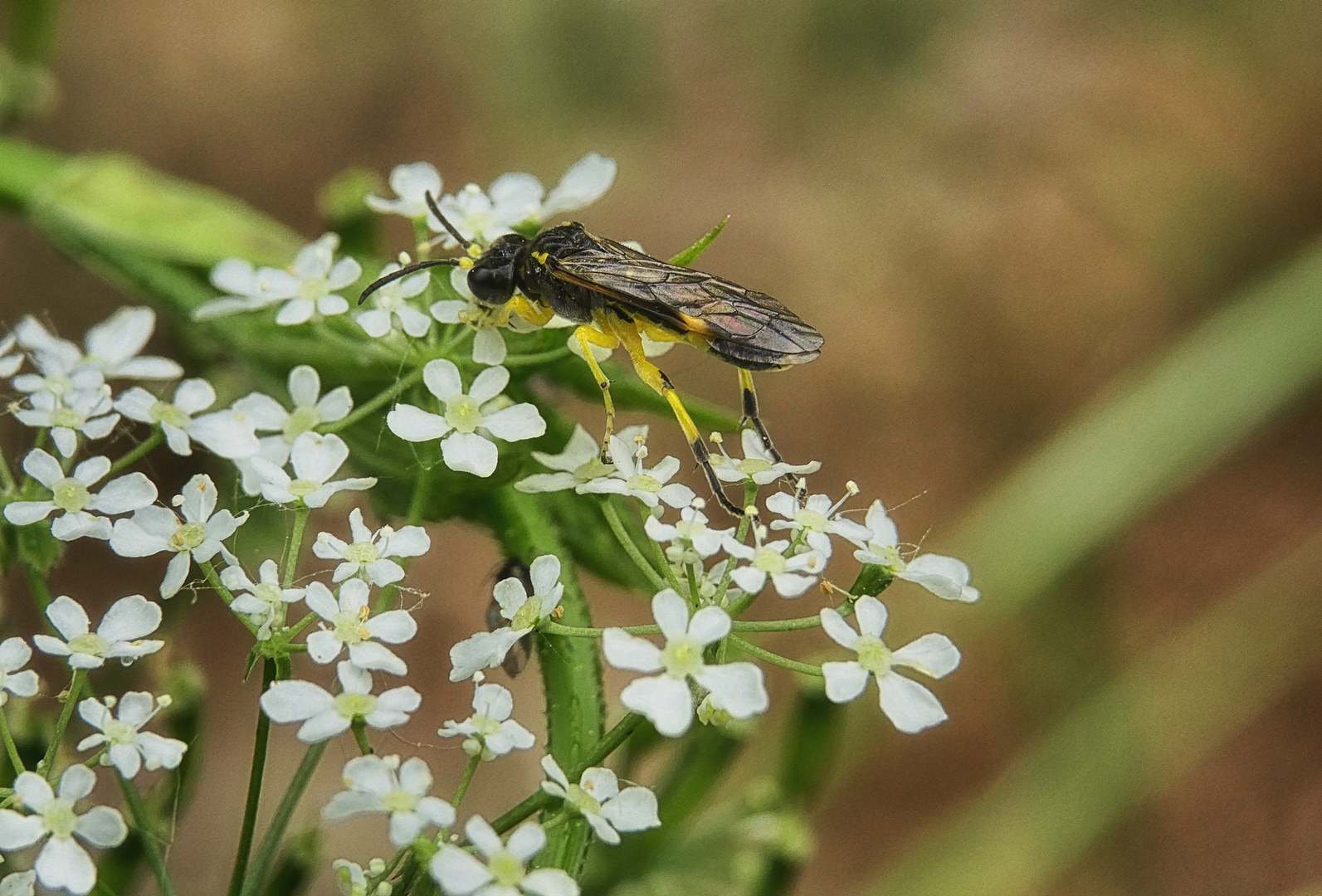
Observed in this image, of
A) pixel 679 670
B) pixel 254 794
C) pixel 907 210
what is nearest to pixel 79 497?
pixel 254 794

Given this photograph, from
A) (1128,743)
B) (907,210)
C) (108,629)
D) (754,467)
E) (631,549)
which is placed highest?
(907,210)

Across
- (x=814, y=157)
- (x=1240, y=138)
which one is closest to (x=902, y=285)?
(x=814, y=157)

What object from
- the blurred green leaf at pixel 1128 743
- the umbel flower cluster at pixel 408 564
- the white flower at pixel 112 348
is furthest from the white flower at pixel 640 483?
the blurred green leaf at pixel 1128 743

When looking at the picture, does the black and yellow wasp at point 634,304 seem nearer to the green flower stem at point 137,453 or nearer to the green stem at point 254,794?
the green flower stem at point 137,453

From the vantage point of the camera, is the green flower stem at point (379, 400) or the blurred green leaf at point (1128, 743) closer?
the green flower stem at point (379, 400)

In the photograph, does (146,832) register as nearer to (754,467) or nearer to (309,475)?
(309,475)

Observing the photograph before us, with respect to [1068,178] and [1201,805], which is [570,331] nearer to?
[1201,805]
